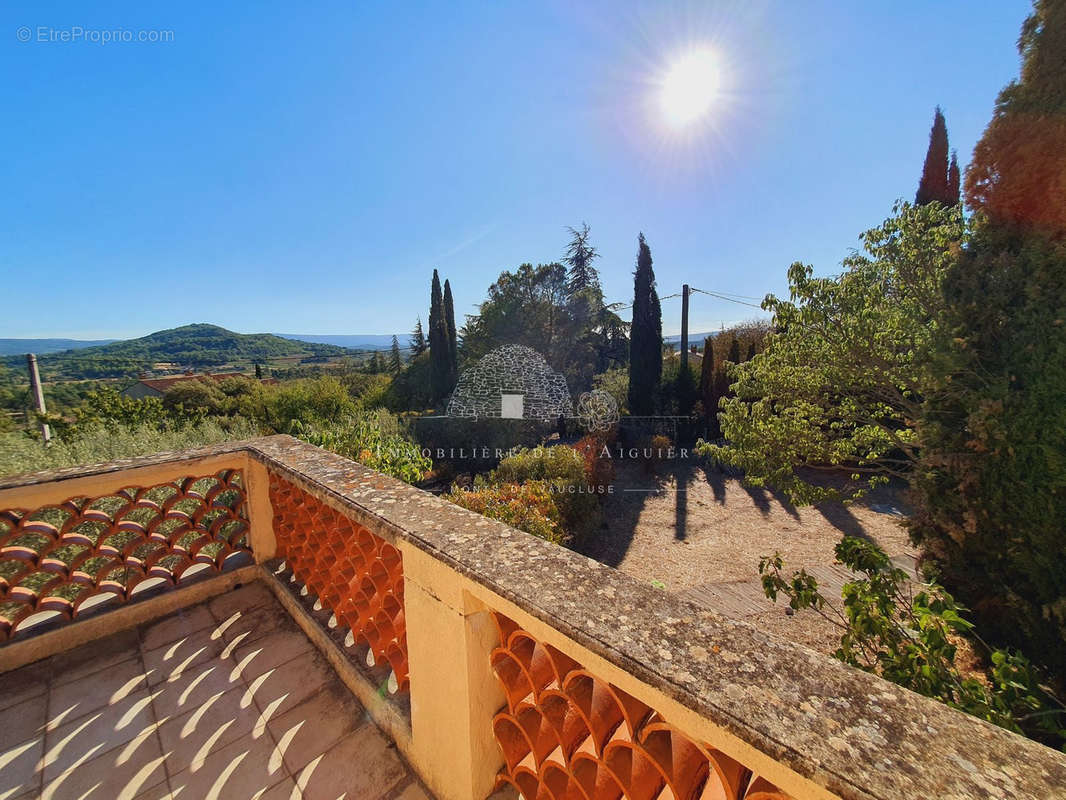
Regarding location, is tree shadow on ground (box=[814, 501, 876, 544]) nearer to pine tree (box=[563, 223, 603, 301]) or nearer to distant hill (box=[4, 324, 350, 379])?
pine tree (box=[563, 223, 603, 301])

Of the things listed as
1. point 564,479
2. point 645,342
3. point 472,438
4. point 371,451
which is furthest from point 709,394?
point 371,451

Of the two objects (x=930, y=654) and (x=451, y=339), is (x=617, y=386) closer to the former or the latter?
(x=451, y=339)

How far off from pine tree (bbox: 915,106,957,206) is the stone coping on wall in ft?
53.2

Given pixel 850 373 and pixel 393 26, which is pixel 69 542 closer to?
pixel 393 26

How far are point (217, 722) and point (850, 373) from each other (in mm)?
5769

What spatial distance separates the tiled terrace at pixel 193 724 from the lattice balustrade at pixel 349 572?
209mm

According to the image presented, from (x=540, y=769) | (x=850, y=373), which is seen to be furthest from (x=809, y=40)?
(x=540, y=769)

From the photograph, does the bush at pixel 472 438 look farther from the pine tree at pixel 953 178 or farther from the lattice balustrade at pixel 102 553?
the pine tree at pixel 953 178

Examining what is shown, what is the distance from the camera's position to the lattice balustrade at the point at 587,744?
2.26 feet

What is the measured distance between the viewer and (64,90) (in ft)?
9.48

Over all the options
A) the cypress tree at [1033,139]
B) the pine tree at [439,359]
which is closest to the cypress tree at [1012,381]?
the cypress tree at [1033,139]

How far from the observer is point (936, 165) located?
38.2ft

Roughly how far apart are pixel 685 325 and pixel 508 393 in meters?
6.33

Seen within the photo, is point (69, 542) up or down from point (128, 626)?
up
